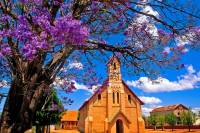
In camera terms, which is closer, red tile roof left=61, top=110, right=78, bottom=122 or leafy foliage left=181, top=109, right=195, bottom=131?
red tile roof left=61, top=110, right=78, bottom=122

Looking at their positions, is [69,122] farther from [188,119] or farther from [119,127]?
[119,127]

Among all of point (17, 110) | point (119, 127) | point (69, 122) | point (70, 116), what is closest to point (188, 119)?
point (70, 116)

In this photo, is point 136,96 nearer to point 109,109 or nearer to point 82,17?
point 109,109

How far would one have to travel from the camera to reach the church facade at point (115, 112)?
49344 mm

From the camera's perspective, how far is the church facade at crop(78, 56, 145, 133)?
1943 inches

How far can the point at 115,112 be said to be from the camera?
166 feet

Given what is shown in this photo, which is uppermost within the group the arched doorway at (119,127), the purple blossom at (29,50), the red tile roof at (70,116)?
the red tile roof at (70,116)

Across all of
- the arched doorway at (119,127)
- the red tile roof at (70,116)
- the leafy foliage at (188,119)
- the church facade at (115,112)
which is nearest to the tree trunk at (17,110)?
the church facade at (115,112)

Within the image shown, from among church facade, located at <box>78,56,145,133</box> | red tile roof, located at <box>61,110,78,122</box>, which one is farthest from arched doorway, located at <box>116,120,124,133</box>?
red tile roof, located at <box>61,110,78,122</box>

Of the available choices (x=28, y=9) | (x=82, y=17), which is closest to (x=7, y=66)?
(x=28, y=9)

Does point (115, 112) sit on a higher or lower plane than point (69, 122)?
higher

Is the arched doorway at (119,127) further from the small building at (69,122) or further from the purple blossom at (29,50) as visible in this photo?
the purple blossom at (29,50)

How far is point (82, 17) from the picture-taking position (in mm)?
8453

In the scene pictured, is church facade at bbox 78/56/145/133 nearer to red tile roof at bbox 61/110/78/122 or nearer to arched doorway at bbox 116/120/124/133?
arched doorway at bbox 116/120/124/133
